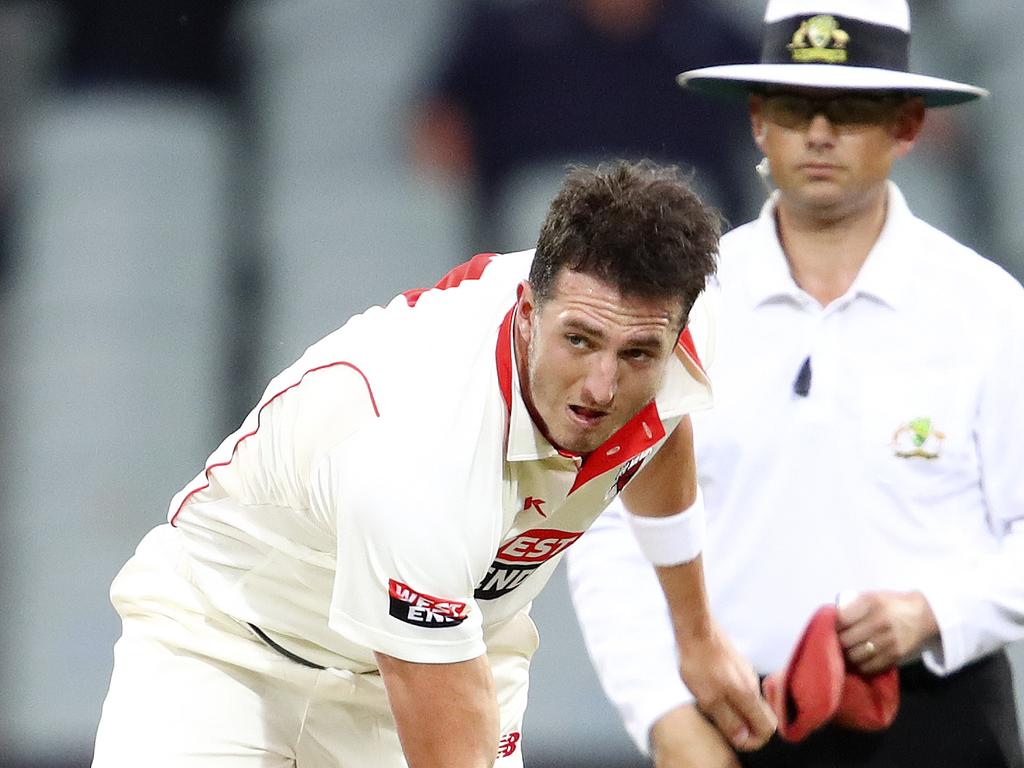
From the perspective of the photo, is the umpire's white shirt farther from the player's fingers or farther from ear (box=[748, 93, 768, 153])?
ear (box=[748, 93, 768, 153])

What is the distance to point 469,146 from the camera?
3742 millimetres

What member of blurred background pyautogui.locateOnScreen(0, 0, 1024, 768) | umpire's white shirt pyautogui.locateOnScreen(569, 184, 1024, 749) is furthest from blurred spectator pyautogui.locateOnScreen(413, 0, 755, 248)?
umpire's white shirt pyautogui.locateOnScreen(569, 184, 1024, 749)

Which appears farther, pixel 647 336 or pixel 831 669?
pixel 831 669

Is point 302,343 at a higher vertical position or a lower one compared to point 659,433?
lower

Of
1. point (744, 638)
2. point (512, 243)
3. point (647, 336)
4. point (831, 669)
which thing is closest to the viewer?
point (647, 336)

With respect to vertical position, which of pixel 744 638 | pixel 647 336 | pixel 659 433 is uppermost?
pixel 647 336

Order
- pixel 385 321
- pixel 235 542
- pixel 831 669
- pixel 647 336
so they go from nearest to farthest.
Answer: pixel 647 336, pixel 385 321, pixel 235 542, pixel 831 669

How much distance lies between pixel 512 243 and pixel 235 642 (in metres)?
1.85

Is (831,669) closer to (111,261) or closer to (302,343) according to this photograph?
(302,343)

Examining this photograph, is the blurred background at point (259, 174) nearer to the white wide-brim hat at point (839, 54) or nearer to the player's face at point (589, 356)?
the white wide-brim hat at point (839, 54)

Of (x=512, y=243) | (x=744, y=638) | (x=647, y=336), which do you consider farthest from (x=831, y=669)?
(x=512, y=243)

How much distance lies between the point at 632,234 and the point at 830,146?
2.65 feet

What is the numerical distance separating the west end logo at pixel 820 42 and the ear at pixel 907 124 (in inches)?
4.9

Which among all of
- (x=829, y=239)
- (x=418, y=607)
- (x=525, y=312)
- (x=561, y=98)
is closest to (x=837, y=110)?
(x=829, y=239)
